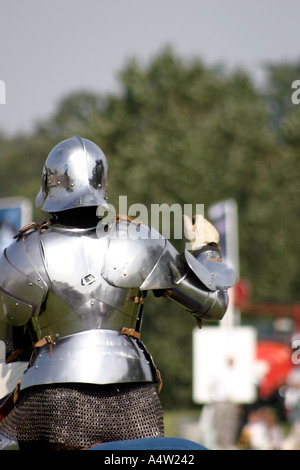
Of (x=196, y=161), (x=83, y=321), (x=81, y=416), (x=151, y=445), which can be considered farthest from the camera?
(x=196, y=161)

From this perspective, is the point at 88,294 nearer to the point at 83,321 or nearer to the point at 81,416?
the point at 83,321

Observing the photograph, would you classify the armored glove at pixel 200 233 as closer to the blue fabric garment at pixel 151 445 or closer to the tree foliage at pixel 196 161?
the blue fabric garment at pixel 151 445

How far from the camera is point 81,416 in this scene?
4.00 metres

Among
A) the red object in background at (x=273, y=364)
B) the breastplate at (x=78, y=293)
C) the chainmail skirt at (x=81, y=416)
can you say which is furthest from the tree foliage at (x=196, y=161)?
the chainmail skirt at (x=81, y=416)

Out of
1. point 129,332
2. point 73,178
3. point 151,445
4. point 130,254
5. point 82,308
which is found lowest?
point 151,445

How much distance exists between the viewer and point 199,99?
31.0 meters

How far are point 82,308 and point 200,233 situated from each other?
2.99 feet

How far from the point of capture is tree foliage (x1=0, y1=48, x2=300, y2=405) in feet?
84.1

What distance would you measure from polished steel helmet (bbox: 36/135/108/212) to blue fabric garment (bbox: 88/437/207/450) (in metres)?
1.23

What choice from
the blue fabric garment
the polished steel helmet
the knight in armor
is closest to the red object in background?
the knight in armor

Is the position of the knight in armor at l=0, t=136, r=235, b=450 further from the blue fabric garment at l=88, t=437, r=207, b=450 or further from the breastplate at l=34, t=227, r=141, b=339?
the blue fabric garment at l=88, t=437, r=207, b=450

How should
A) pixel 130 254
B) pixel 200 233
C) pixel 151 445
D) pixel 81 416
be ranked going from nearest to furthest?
pixel 151 445 < pixel 81 416 < pixel 130 254 < pixel 200 233

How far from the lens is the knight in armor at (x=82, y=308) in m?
4.06

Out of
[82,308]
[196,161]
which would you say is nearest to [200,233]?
[82,308]
